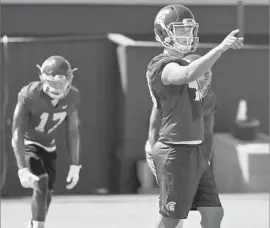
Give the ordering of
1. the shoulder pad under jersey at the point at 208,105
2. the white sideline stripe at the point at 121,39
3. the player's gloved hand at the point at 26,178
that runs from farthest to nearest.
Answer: the white sideline stripe at the point at 121,39 < the player's gloved hand at the point at 26,178 < the shoulder pad under jersey at the point at 208,105

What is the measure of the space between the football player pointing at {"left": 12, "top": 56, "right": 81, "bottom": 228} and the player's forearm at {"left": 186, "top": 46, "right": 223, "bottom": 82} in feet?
7.31

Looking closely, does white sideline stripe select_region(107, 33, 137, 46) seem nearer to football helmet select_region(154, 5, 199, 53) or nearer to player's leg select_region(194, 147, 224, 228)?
player's leg select_region(194, 147, 224, 228)

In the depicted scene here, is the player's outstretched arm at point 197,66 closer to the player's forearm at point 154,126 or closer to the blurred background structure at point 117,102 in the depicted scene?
the player's forearm at point 154,126

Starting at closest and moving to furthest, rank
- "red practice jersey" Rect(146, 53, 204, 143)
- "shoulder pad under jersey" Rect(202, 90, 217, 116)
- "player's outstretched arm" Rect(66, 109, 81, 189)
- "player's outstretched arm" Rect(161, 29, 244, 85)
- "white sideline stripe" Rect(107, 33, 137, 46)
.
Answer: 1. "player's outstretched arm" Rect(161, 29, 244, 85)
2. "red practice jersey" Rect(146, 53, 204, 143)
3. "shoulder pad under jersey" Rect(202, 90, 217, 116)
4. "player's outstretched arm" Rect(66, 109, 81, 189)
5. "white sideline stripe" Rect(107, 33, 137, 46)

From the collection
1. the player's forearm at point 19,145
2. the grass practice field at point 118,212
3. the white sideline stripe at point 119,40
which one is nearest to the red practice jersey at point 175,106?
the player's forearm at point 19,145

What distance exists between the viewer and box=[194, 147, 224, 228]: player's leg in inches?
210

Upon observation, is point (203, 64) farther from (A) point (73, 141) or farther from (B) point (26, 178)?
(A) point (73, 141)

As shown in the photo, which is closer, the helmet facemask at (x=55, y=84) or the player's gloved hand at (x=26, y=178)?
the player's gloved hand at (x=26, y=178)

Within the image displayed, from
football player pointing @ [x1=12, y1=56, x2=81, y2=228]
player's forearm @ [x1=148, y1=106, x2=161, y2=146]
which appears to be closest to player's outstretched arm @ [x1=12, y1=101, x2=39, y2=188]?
football player pointing @ [x1=12, y1=56, x2=81, y2=228]

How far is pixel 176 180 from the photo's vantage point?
16.4 feet

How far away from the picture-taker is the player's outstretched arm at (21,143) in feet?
21.1

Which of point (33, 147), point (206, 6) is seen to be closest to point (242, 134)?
point (206, 6)

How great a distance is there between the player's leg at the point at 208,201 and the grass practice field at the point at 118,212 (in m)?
2.46

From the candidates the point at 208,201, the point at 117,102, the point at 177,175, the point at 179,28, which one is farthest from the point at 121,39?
the point at 177,175
